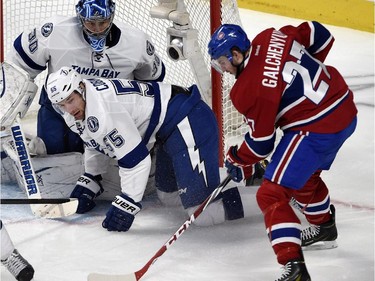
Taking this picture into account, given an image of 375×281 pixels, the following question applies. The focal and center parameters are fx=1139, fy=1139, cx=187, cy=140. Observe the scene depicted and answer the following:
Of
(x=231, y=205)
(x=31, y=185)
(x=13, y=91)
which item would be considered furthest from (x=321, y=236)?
(x=13, y=91)

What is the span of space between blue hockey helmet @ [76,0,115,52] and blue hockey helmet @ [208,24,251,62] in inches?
24.1

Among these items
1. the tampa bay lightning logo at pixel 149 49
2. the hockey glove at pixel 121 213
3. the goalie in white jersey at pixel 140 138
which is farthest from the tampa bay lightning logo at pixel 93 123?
the tampa bay lightning logo at pixel 149 49

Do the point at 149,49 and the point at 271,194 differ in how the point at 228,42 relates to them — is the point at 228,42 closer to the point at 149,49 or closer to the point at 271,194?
the point at 271,194

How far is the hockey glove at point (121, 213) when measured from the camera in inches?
156

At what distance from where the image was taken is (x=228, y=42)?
3482 mm

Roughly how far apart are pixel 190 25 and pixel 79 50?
0.44 metres

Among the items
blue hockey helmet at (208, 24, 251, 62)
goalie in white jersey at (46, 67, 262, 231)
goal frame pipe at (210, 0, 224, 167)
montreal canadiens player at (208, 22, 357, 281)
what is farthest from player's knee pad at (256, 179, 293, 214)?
goal frame pipe at (210, 0, 224, 167)

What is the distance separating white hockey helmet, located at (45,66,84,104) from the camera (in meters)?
3.79

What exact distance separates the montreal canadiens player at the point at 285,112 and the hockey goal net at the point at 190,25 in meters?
0.82

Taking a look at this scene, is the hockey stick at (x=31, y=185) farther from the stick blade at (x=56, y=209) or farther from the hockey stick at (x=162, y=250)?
the hockey stick at (x=162, y=250)

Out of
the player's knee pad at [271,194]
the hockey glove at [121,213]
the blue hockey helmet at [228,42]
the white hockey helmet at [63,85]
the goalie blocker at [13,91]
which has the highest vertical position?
the blue hockey helmet at [228,42]

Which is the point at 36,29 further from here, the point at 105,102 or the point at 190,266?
the point at 190,266

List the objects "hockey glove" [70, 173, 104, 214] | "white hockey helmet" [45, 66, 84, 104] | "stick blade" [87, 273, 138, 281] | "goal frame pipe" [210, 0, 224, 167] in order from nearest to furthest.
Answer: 1. "stick blade" [87, 273, 138, 281]
2. "white hockey helmet" [45, 66, 84, 104]
3. "hockey glove" [70, 173, 104, 214]
4. "goal frame pipe" [210, 0, 224, 167]

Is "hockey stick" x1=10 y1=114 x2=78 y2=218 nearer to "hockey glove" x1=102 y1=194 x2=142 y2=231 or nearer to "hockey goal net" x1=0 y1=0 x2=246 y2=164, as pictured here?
"hockey glove" x1=102 y1=194 x2=142 y2=231
